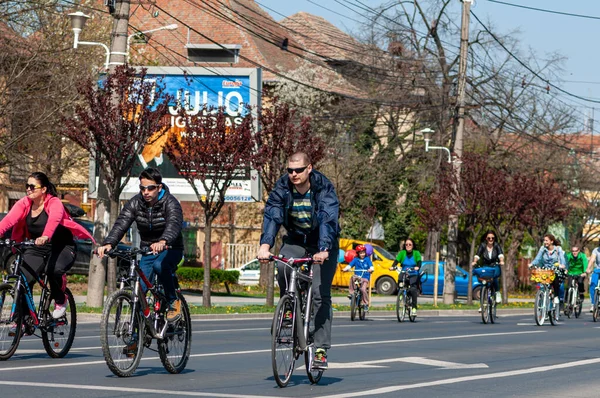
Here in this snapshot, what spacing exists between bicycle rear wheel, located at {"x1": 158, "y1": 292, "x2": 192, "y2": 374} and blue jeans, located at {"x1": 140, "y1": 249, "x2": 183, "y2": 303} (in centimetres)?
14

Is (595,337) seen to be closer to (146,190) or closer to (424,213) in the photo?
(146,190)

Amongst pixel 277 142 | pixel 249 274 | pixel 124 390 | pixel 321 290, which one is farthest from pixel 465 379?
pixel 249 274

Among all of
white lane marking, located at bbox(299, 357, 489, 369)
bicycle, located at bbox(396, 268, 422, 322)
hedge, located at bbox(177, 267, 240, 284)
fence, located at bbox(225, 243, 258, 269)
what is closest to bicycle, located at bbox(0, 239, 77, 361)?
white lane marking, located at bbox(299, 357, 489, 369)

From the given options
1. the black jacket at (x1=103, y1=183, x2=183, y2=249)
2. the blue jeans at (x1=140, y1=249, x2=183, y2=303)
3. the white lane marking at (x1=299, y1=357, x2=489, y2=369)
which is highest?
the black jacket at (x1=103, y1=183, x2=183, y2=249)

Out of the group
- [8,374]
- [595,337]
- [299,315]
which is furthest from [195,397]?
[595,337]

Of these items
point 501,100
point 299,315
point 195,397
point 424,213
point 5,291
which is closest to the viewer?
point 195,397

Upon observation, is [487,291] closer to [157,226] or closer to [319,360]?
[157,226]

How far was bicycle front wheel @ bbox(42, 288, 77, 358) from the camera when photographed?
37.5ft

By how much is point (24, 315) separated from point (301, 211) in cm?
330

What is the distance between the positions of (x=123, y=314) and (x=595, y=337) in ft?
35.0

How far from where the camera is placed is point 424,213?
34906 mm

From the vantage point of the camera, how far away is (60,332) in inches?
457

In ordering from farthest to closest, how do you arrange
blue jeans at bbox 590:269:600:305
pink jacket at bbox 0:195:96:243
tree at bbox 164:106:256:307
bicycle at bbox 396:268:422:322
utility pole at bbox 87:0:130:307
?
1. blue jeans at bbox 590:269:600:305
2. tree at bbox 164:106:256:307
3. bicycle at bbox 396:268:422:322
4. utility pole at bbox 87:0:130:307
5. pink jacket at bbox 0:195:96:243

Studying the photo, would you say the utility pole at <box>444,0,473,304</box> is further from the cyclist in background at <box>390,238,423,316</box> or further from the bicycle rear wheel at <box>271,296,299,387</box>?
the bicycle rear wheel at <box>271,296,299,387</box>
